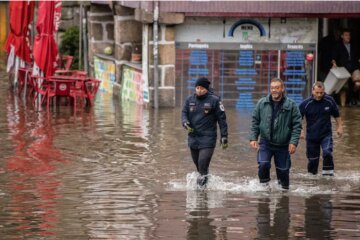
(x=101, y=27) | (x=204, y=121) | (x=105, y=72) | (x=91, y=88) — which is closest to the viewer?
(x=204, y=121)

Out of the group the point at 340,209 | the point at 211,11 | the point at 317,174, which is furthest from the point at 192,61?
the point at 340,209

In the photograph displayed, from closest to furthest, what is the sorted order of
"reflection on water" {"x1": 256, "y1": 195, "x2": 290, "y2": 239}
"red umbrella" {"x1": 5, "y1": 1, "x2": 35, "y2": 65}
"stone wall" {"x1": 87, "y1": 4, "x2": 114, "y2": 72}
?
"reflection on water" {"x1": 256, "y1": 195, "x2": 290, "y2": 239}
"red umbrella" {"x1": 5, "y1": 1, "x2": 35, "y2": 65}
"stone wall" {"x1": 87, "y1": 4, "x2": 114, "y2": 72}

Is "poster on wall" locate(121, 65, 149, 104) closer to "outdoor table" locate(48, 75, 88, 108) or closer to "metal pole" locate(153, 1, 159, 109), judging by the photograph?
"metal pole" locate(153, 1, 159, 109)

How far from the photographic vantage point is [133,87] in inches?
1075

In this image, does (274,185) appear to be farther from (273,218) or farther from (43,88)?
(43,88)

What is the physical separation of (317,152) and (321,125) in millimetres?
396

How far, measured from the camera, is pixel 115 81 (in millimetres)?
29281

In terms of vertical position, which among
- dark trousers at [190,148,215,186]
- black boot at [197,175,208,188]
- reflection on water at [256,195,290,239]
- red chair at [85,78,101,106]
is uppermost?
red chair at [85,78,101,106]

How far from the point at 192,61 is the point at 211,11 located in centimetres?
136

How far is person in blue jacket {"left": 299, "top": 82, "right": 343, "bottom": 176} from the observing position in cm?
1603

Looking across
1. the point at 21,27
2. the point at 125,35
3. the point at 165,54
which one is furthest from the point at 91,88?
the point at 21,27

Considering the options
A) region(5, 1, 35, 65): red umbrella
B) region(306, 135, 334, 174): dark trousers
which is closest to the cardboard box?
region(5, 1, 35, 65): red umbrella

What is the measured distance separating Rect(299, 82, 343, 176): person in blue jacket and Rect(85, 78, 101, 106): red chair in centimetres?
958

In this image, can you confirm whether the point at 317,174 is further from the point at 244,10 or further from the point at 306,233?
the point at 244,10
